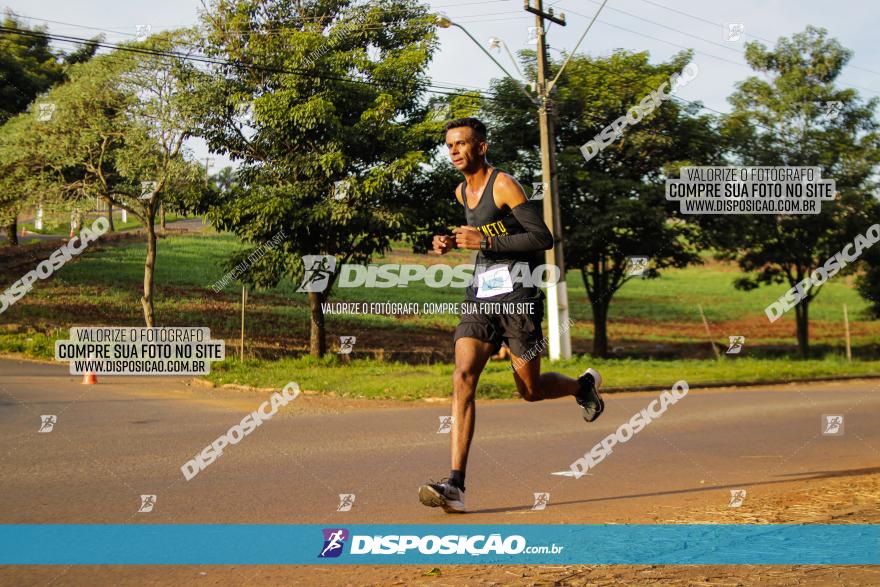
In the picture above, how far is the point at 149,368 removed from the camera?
20.0m

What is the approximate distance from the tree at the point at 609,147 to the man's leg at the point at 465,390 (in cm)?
2215

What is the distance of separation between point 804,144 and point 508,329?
1160 inches

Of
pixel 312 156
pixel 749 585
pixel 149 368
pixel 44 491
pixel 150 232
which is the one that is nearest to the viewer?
pixel 749 585

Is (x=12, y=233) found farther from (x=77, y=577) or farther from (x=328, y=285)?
(x=77, y=577)

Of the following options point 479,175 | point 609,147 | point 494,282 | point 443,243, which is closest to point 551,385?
point 494,282

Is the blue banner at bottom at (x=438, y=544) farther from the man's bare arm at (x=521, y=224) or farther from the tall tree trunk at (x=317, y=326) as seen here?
the tall tree trunk at (x=317, y=326)

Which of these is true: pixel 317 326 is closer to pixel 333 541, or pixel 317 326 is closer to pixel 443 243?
pixel 443 243

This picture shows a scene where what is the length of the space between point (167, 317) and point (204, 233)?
21717 mm

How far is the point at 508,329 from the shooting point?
5766 mm

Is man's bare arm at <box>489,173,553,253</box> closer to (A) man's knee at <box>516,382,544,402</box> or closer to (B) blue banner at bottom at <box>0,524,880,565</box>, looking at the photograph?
(A) man's knee at <box>516,382,544,402</box>

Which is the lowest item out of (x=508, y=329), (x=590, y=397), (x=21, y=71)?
(x=590, y=397)

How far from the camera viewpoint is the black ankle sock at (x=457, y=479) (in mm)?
5609

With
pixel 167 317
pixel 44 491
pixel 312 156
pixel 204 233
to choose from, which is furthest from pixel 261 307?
pixel 44 491

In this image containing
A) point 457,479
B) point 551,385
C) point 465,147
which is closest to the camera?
point 457,479
